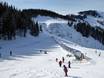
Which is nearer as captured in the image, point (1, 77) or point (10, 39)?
point (1, 77)

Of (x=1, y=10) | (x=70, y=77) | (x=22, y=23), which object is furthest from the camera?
(x=22, y=23)

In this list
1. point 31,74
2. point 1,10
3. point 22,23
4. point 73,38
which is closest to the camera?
point 31,74

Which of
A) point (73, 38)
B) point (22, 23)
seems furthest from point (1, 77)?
point (73, 38)

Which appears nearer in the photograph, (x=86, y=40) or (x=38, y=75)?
(x=38, y=75)

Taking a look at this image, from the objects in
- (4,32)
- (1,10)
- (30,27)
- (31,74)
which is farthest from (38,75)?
(30,27)

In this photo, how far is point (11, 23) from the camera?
300ft

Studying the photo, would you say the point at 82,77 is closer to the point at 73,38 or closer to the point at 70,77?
the point at 70,77

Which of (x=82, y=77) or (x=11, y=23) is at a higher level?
(x=11, y=23)

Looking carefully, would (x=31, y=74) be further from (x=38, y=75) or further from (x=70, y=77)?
(x=70, y=77)

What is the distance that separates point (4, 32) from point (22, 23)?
2195cm

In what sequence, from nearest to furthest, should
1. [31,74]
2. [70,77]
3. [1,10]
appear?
[70,77] < [31,74] < [1,10]

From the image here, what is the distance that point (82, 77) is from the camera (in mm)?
34531

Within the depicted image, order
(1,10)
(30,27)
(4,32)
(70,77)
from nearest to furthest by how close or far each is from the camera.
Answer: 1. (70,77)
2. (4,32)
3. (1,10)
4. (30,27)

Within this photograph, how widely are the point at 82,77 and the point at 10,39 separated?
2545 inches
